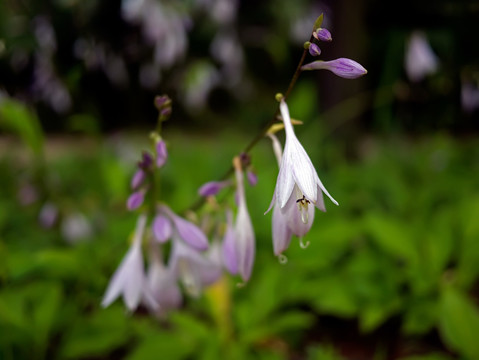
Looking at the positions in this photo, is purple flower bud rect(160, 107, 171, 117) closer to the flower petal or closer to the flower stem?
the flower stem

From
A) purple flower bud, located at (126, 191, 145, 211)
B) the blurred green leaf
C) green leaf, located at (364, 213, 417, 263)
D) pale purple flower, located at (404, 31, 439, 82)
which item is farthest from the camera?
pale purple flower, located at (404, 31, 439, 82)

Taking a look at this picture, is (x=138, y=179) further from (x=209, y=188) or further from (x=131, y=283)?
(x=131, y=283)

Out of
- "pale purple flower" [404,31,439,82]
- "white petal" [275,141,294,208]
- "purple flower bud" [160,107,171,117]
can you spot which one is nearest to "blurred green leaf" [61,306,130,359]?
"purple flower bud" [160,107,171,117]

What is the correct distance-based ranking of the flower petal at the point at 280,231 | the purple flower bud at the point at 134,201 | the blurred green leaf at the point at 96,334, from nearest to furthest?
1. the flower petal at the point at 280,231
2. the purple flower bud at the point at 134,201
3. the blurred green leaf at the point at 96,334

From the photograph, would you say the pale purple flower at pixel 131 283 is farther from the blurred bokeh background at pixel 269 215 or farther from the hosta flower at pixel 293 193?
the hosta flower at pixel 293 193

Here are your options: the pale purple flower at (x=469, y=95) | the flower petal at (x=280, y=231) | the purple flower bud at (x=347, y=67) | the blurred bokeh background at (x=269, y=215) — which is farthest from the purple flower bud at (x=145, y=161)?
the pale purple flower at (x=469, y=95)

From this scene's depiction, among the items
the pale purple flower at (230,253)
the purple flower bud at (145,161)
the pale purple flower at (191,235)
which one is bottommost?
the pale purple flower at (191,235)

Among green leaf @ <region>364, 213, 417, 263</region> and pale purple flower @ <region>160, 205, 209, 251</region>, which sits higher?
pale purple flower @ <region>160, 205, 209, 251</region>

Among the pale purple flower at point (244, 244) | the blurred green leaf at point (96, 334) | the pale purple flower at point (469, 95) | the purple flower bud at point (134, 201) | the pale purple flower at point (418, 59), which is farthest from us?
the pale purple flower at point (469, 95)
